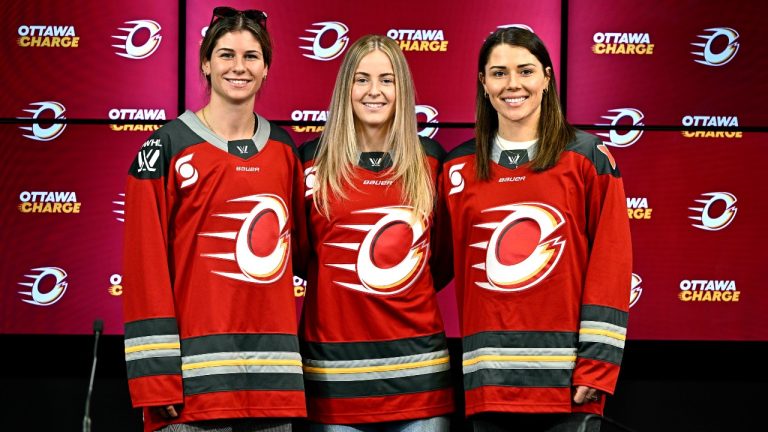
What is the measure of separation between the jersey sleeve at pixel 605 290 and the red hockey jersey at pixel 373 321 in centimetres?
46

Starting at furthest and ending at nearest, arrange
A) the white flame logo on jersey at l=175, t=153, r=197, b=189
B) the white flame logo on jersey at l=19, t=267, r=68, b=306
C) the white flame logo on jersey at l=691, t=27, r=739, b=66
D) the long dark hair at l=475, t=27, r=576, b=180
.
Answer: the white flame logo on jersey at l=691, t=27, r=739, b=66 → the white flame logo on jersey at l=19, t=267, r=68, b=306 → the long dark hair at l=475, t=27, r=576, b=180 → the white flame logo on jersey at l=175, t=153, r=197, b=189

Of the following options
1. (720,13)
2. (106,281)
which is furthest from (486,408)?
(720,13)

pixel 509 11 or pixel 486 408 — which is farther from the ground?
pixel 509 11

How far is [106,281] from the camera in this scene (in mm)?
4227

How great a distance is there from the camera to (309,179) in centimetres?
325

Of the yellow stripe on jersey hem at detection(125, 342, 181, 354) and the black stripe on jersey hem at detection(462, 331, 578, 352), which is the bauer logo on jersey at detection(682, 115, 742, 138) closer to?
the black stripe on jersey hem at detection(462, 331, 578, 352)

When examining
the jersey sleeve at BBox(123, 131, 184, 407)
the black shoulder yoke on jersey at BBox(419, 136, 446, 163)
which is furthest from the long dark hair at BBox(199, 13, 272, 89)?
the black shoulder yoke on jersey at BBox(419, 136, 446, 163)

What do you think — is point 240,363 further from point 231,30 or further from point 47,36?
point 47,36

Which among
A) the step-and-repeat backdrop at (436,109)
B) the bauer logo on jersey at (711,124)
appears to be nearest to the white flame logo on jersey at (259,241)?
the step-and-repeat backdrop at (436,109)

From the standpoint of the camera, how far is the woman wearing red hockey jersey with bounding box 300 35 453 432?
310 centimetres

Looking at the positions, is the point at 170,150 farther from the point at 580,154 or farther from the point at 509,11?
the point at 509,11

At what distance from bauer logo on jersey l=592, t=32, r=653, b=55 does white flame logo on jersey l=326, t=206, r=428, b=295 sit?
5.16 feet

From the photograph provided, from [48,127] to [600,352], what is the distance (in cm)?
248

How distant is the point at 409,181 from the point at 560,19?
148 centimetres
